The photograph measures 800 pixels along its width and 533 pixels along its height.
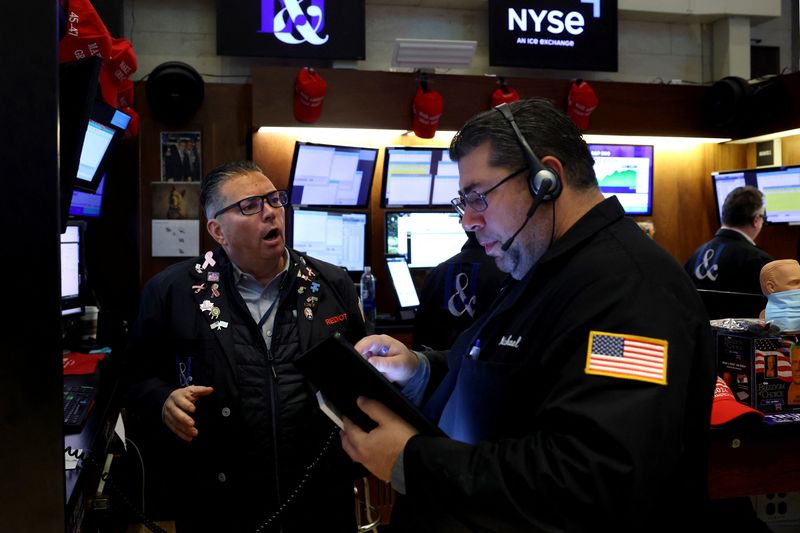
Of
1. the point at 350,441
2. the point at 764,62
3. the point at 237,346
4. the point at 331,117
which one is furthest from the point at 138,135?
the point at 764,62

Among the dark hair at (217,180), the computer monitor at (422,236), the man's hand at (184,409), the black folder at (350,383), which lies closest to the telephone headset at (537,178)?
the black folder at (350,383)

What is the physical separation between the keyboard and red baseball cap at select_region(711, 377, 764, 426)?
1790mm

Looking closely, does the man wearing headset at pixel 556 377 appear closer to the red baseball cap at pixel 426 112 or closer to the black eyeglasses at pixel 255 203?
the black eyeglasses at pixel 255 203

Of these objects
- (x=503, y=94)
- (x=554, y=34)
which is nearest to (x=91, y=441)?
(x=503, y=94)

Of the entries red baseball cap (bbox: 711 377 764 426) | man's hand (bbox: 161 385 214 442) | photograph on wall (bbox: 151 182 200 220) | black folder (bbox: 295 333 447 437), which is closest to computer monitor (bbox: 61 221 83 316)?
photograph on wall (bbox: 151 182 200 220)

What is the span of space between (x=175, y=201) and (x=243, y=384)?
2950 mm

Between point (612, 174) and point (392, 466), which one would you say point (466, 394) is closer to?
point (392, 466)

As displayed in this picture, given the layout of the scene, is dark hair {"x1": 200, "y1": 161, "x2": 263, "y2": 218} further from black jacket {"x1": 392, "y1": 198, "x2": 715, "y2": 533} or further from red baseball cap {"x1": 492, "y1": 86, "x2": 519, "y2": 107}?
red baseball cap {"x1": 492, "y1": 86, "x2": 519, "y2": 107}

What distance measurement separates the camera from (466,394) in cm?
134

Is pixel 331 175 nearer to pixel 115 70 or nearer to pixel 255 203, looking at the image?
pixel 115 70

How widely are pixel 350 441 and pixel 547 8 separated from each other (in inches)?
193

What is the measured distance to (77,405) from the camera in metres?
2.11

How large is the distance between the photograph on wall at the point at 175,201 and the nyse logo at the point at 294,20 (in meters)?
1.24

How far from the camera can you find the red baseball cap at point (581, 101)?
5.07 meters
